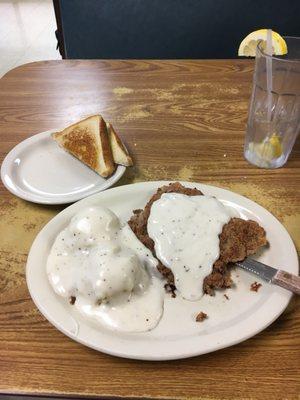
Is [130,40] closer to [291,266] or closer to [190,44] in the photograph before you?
[190,44]

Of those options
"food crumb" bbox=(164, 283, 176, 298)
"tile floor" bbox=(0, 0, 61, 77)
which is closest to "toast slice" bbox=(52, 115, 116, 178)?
"food crumb" bbox=(164, 283, 176, 298)

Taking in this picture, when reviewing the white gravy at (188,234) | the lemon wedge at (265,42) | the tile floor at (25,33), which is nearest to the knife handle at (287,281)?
the white gravy at (188,234)

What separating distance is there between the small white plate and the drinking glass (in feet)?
1.38

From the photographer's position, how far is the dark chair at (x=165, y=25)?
210 cm

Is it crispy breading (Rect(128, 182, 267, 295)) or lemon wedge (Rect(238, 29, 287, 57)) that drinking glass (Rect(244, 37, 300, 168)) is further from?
crispy breading (Rect(128, 182, 267, 295))

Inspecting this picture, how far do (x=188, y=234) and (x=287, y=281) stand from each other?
229mm

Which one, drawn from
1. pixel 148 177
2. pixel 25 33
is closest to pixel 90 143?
pixel 148 177

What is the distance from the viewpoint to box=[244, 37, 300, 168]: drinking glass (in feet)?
3.80

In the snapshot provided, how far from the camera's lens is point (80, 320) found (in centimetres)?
78

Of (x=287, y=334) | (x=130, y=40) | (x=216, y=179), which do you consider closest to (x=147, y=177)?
(x=216, y=179)

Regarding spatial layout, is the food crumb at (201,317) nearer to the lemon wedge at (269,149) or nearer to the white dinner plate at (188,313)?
the white dinner plate at (188,313)

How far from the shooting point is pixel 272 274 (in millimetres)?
839

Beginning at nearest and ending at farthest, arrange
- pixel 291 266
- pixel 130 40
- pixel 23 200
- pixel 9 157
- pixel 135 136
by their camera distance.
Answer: pixel 291 266 < pixel 23 200 < pixel 9 157 < pixel 135 136 < pixel 130 40

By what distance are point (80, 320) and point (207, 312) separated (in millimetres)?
248
